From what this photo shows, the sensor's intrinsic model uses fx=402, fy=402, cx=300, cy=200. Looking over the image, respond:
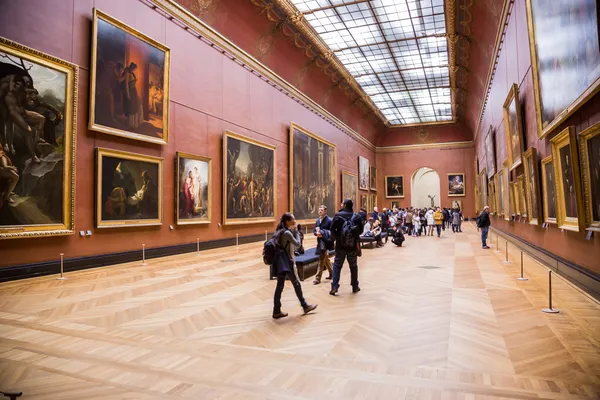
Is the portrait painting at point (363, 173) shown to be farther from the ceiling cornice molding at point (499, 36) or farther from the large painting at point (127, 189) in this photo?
the large painting at point (127, 189)

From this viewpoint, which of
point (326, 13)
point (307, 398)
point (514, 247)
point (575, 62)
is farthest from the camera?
point (326, 13)

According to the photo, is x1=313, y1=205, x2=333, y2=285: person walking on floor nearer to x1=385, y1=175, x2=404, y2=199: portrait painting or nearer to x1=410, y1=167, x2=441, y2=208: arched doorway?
x1=385, y1=175, x2=404, y2=199: portrait painting

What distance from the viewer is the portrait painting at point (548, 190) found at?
727 centimetres

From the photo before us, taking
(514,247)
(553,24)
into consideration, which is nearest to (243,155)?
(514,247)

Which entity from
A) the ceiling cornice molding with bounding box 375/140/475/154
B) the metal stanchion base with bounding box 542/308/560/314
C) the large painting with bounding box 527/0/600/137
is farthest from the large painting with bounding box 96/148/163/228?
Answer: the ceiling cornice molding with bounding box 375/140/475/154

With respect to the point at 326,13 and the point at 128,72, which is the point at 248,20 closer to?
the point at 326,13

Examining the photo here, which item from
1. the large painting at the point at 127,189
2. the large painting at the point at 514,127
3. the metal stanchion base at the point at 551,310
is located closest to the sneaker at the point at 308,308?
the metal stanchion base at the point at 551,310

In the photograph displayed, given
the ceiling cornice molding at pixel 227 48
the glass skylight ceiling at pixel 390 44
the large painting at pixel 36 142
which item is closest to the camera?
the large painting at pixel 36 142

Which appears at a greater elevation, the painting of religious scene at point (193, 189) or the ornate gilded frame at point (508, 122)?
the ornate gilded frame at point (508, 122)

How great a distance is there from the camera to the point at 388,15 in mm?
17250

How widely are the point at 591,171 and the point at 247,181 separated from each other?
12.1 metres

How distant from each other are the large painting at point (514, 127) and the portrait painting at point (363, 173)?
1947 centimetres

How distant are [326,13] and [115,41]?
9.91m

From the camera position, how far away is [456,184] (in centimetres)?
3531
